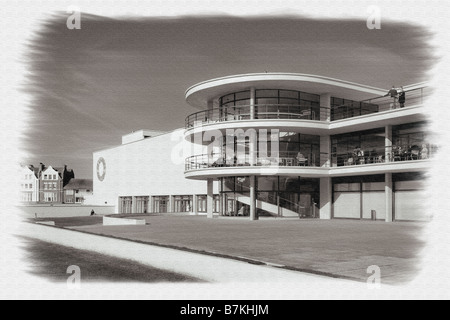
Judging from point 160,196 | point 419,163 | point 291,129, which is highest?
point 291,129

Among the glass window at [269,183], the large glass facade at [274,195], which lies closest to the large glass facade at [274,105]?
the glass window at [269,183]

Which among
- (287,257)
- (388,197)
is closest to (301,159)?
(388,197)

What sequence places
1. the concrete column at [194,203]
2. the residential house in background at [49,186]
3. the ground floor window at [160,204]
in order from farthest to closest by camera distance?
1. the residential house in background at [49,186]
2. the ground floor window at [160,204]
3. the concrete column at [194,203]

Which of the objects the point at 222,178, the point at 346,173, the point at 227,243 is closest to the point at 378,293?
the point at 227,243

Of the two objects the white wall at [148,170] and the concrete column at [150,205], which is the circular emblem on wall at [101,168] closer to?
the white wall at [148,170]

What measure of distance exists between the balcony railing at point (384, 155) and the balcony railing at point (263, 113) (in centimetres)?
330

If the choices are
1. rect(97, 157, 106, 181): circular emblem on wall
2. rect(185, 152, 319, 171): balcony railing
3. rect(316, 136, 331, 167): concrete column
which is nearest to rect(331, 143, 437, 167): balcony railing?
rect(316, 136, 331, 167): concrete column

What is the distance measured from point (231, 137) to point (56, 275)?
78.1 ft

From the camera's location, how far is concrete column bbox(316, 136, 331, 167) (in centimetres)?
3231

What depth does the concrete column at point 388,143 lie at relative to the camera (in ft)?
92.7

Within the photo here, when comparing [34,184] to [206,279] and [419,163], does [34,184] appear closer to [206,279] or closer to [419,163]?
[419,163]

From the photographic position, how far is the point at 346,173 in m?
30.5

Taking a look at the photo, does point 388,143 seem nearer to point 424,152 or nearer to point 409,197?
point 424,152

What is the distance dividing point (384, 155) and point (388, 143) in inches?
36.4
